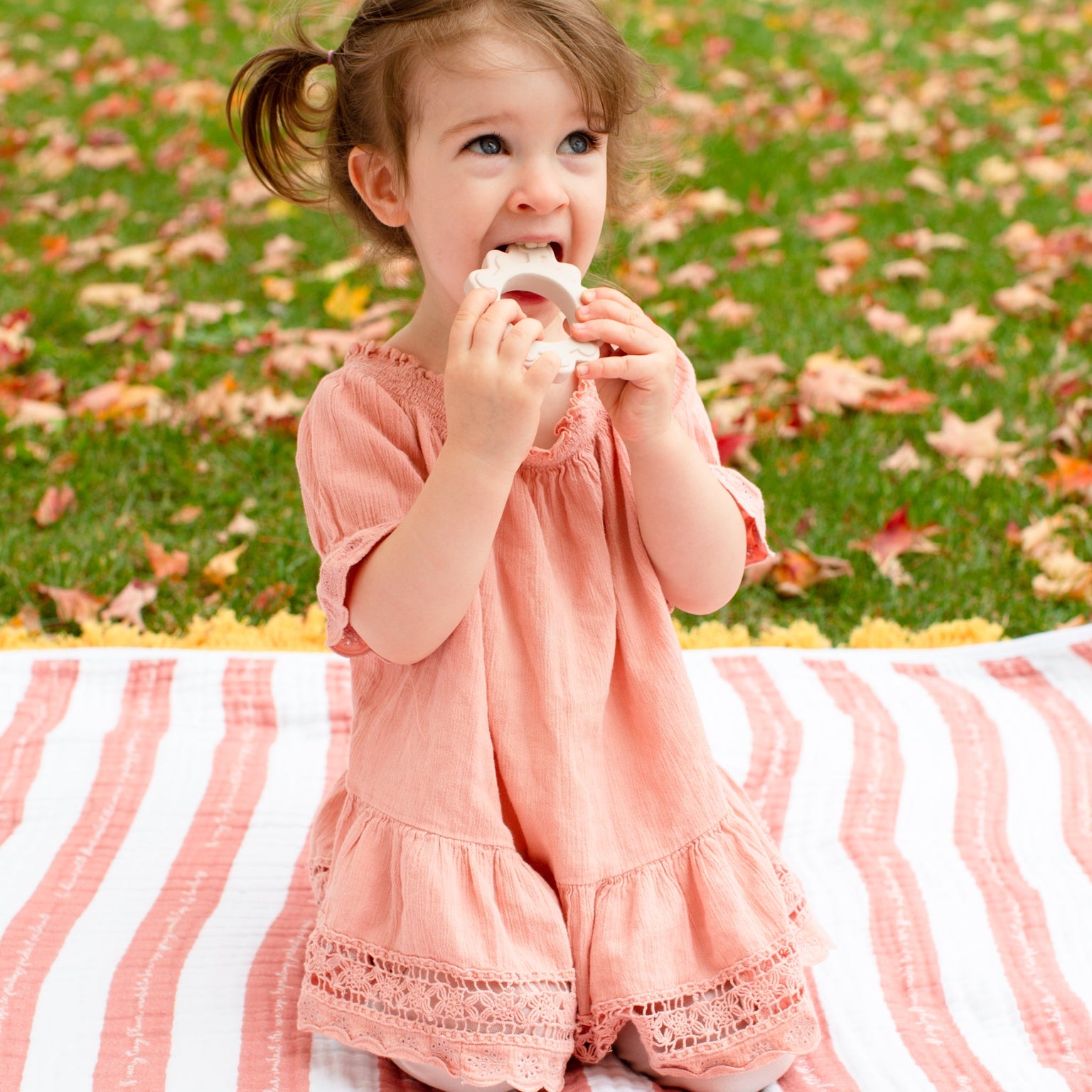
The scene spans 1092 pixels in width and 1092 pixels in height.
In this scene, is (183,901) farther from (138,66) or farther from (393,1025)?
(138,66)

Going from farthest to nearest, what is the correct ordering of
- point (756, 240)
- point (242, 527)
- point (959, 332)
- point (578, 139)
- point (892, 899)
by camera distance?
1. point (756, 240)
2. point (959, 332)
3. point (242, 527)
4. point (892, 899)
5. point (578, 139)

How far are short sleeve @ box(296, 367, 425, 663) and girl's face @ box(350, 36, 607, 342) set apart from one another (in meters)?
0.18

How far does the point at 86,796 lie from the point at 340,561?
96 centimetres

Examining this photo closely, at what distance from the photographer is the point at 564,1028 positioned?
4.97 ft

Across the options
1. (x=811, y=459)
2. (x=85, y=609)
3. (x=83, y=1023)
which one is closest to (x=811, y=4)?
(x=811, y=459)

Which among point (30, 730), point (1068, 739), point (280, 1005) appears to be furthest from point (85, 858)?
point (1068, 739)

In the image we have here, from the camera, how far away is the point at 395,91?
1499 millimetres

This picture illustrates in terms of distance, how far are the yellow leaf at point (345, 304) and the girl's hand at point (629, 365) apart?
270 centimetres

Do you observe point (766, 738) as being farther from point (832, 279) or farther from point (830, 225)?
point (830, 225)

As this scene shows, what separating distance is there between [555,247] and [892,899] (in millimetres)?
1055

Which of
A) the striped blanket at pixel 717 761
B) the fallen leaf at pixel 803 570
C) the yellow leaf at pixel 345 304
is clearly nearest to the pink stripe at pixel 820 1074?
the striped blanket at pixel 717 761

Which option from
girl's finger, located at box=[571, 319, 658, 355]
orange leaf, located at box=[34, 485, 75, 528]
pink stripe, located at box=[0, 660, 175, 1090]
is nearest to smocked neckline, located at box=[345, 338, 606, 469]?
girl's finger, located at box=[571, 319, 658, 355]

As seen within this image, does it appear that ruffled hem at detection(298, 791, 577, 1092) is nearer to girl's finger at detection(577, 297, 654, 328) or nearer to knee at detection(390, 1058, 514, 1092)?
knee at detection(390, 1058, 514, 1092)

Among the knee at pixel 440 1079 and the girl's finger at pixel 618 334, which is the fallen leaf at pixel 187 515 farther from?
the girl's finger at pixel 618 334
